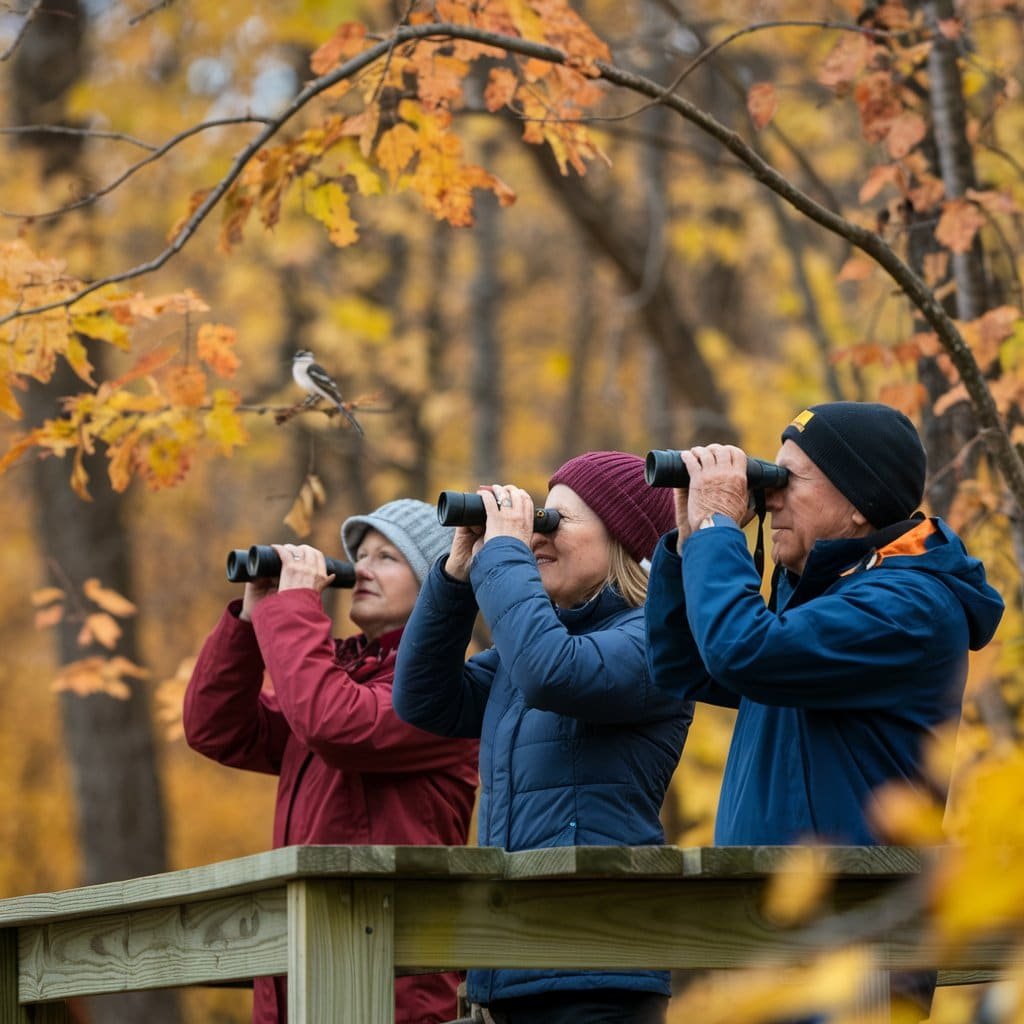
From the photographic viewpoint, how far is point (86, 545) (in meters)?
8.94

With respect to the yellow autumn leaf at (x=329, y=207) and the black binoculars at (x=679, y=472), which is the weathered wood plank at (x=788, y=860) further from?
the yellow autumn leaf at (x=329, y=207)

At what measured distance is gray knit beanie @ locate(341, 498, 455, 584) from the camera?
380cm

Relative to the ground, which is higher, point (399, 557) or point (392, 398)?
point (392, 398)

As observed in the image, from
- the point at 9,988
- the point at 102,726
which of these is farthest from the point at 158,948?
the point at 102,726

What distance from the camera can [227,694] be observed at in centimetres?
388

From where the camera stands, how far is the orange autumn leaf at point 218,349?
4.71 metres

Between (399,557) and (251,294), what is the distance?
11439 mm

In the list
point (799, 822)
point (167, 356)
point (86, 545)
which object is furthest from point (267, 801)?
point (799, 822)

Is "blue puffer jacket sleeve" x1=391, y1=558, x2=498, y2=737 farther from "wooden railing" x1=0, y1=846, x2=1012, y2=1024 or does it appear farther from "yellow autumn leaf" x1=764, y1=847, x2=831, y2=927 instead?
"yellow autumn leaf" x1=764, y1=847, x2=831, y2=927

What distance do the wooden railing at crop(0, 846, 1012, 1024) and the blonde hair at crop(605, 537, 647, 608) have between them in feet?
3.16

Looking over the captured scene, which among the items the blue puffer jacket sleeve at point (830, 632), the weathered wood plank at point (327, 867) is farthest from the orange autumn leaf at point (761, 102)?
the weathered wood plank at point (327, 867)

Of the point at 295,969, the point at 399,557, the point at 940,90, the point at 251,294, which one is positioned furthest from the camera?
the point at 251,294

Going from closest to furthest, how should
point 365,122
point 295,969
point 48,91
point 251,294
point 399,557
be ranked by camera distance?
point 295,969 → point 399,557 → point 365,122 → point 48,91 → point 251,294

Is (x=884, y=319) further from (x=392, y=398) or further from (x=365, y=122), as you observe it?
(x=365, y=122)
